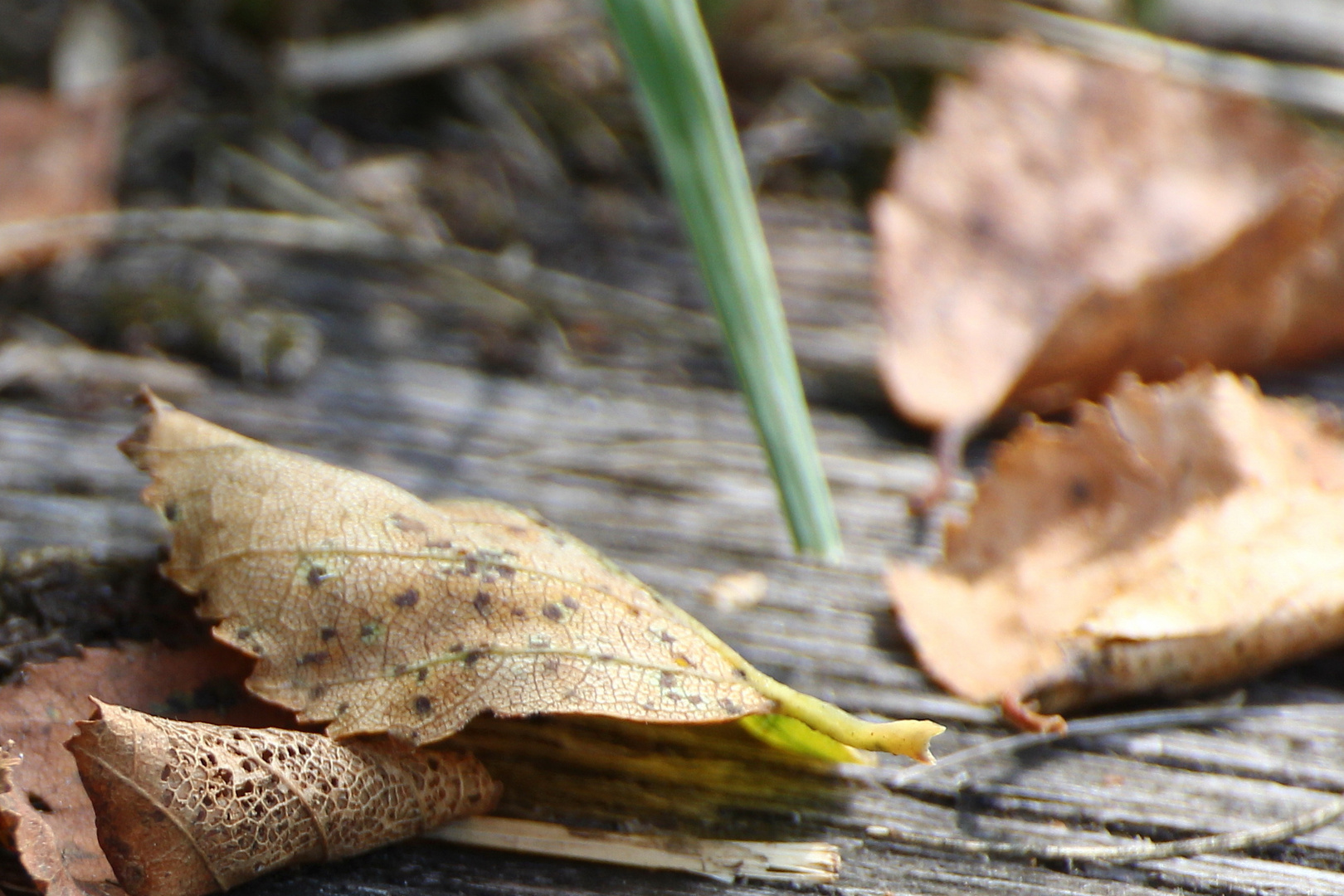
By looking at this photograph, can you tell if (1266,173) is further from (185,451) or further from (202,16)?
(202,16)

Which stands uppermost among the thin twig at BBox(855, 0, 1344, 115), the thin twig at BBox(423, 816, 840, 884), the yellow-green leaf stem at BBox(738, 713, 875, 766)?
the thin twig at BBox(855, 0, 1344, 115)

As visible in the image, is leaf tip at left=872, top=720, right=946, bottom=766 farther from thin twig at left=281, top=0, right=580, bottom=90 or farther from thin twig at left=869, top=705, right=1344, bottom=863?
thin twig at left=281, top=0, right=580, bottom=90

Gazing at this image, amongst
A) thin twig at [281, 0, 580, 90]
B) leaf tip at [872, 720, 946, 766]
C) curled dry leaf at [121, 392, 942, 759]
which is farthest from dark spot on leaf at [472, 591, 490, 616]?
thin twig at [281, 0, 580, 90]

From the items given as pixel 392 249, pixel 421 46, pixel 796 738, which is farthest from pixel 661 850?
pixel 421 46

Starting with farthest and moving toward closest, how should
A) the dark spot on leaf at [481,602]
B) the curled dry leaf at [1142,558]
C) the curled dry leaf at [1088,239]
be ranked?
1. the curled dry leaf at [1088,239]
2. the curled dry leaf at [1142,558]
3. the dark spot on leaf at [481,602]

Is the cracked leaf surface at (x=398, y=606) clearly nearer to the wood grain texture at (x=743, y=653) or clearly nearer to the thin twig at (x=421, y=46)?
the wood grain texture at (x=743, y=653)

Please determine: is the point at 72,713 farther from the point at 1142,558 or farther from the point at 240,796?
the point at 1142,558

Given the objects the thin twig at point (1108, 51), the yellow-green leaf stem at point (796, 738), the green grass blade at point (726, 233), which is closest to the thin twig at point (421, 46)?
the thin twig at point (1108, 51)
